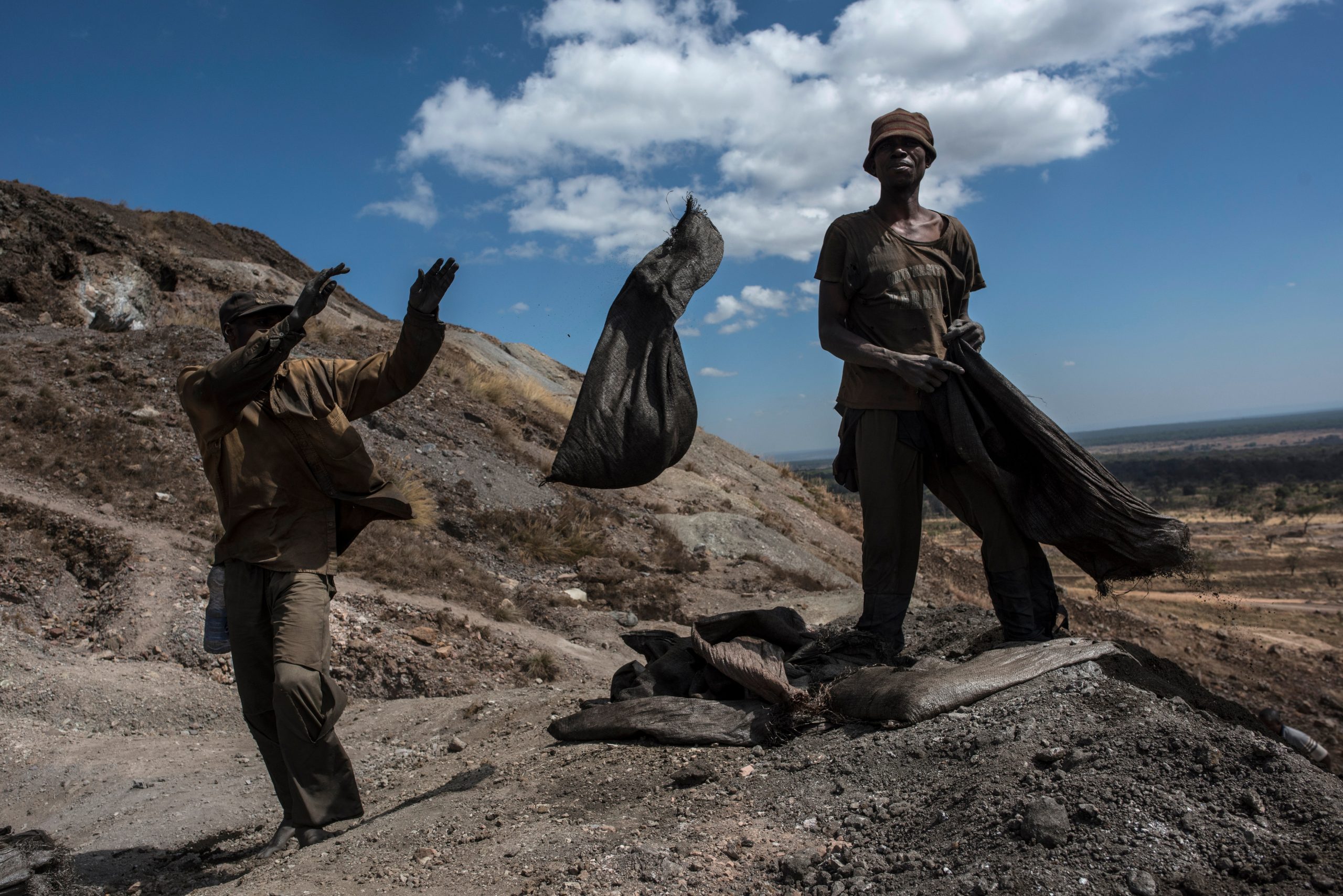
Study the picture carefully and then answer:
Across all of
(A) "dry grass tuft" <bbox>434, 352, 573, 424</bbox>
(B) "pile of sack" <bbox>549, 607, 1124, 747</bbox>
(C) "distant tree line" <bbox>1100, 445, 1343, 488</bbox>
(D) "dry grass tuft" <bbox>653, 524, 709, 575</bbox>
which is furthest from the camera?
(C) "distant tree line" <bbox>1100, 445, 1343, 488</bbox>

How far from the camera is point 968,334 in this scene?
11.9 feet

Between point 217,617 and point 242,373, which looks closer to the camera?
point 242,373

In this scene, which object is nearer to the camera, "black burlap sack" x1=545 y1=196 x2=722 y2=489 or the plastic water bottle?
the plastic water bottle

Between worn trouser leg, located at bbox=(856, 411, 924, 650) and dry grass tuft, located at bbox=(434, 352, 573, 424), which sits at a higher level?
dry grass tuft, located at bbox=(434, 352, 573, 424)

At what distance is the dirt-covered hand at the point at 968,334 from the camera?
3627 millimetres

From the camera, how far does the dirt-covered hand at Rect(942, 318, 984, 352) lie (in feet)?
11.9

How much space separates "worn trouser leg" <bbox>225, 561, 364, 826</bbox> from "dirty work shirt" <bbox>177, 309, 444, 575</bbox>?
0.11 metres

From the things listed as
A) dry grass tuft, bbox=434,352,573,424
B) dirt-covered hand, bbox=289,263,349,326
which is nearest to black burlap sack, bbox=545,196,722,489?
dirt-covered hand, bbox=289,263,349,326

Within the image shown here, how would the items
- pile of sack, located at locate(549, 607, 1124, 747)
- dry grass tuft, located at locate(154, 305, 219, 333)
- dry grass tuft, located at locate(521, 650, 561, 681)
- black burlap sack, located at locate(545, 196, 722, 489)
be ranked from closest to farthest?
1. pile of sack, located at locate(549, 607, 1124, 747)
2. black burlap sack, located at locate(545, 196, 722, 489)
3. dry grass tuft, located at locate(521, 650, 561, 681)
4. dry grass tuft, located at locate(154, 305, 219, 333)

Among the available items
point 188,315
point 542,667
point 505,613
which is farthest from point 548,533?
point 188,315

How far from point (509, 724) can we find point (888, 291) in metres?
2.94

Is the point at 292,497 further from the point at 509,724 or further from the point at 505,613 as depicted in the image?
the point at 505,613

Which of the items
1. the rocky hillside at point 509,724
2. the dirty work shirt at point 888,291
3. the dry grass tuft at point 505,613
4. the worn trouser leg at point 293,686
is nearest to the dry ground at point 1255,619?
the dirty work shirt at point 888,291

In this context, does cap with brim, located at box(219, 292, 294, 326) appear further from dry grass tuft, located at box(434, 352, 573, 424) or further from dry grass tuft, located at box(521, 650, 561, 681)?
dry grass tuft, located at box(434, 352, 573, 424)
